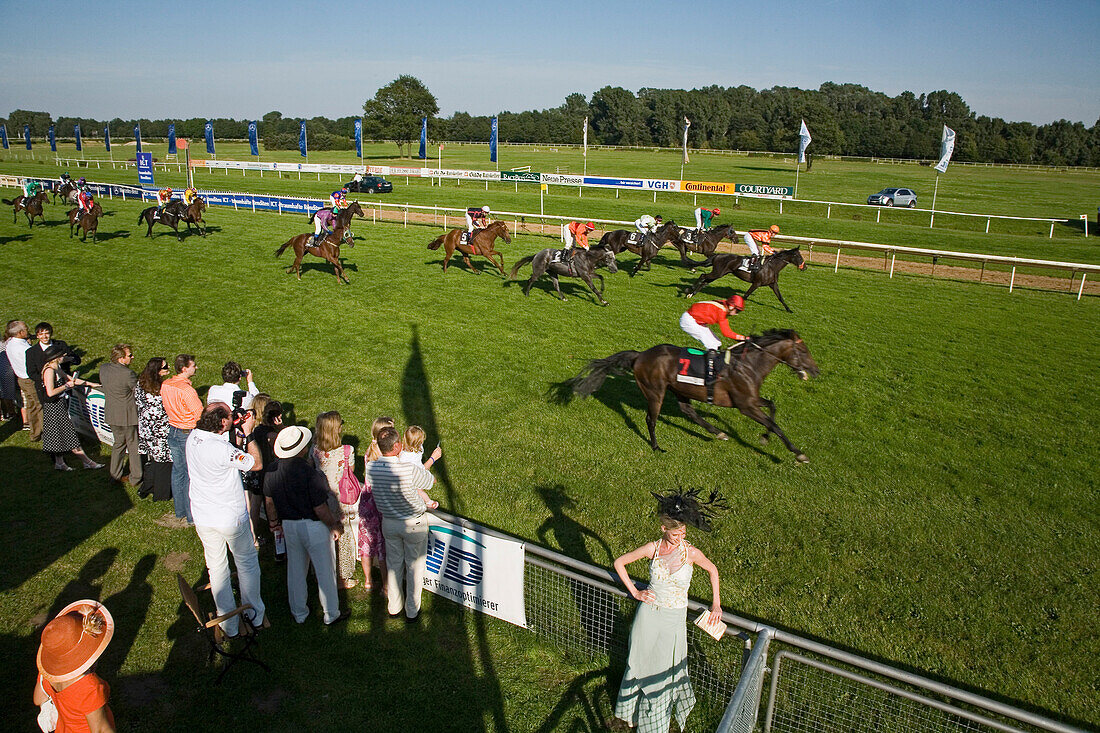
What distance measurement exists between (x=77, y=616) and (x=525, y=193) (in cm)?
4066

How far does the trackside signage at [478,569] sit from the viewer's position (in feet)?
18.5

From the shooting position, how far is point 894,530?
7590 millimetres

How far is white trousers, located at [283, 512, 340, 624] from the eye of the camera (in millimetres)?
5621

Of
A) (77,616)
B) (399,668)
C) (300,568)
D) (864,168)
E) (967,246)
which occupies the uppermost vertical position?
(864,168)

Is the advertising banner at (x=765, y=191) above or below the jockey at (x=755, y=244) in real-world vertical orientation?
above

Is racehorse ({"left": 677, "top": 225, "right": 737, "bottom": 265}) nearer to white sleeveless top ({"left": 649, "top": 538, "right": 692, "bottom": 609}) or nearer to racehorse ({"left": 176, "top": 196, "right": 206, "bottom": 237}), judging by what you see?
white sleeveless top ({"left": 649, "top": 538, "right": 692, "bottom": 609})

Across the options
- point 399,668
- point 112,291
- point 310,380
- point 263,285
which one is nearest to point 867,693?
point 399,668

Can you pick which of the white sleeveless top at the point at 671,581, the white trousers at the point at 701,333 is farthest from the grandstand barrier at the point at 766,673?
the white trousers at the point at 701,333

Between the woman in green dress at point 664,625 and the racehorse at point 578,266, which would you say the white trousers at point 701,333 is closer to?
the woman in green dress at point 664,625

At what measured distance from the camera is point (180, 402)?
6.97 metres

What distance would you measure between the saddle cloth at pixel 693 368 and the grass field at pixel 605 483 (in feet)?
3.62

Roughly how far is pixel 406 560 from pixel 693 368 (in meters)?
5.01

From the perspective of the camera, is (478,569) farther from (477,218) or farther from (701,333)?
(477,218)

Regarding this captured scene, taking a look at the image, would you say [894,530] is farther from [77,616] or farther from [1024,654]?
[77,616]
